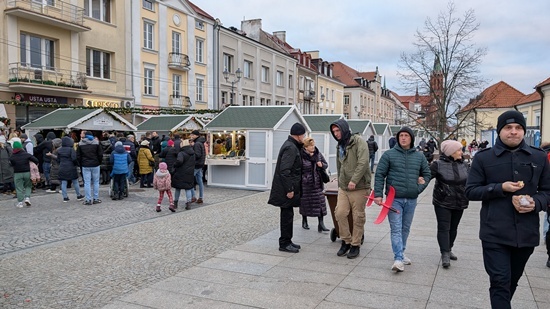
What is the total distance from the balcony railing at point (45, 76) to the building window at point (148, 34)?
5.88 meters

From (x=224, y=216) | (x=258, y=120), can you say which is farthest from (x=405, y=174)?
(x=258, y=120)

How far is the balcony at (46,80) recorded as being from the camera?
1942cm

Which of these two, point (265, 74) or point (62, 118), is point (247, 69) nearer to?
point (265, 74)

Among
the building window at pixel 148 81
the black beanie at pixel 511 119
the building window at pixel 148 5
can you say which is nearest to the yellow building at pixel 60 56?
the building window at pixel 148 5

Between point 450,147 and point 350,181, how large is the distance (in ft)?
4.54

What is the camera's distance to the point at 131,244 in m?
7.03

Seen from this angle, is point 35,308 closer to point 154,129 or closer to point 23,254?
point 23,254

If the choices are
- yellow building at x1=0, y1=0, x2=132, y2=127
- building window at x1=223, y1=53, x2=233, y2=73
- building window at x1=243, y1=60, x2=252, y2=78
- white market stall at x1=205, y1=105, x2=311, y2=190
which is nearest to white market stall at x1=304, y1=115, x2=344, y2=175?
white market stall at x1=205, y1=105, x2=311, y2=190

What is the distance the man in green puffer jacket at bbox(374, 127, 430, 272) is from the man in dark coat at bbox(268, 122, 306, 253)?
1390mm

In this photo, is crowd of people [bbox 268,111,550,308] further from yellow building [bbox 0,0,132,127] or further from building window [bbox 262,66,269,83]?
building window [bbox 262,66,269,83]

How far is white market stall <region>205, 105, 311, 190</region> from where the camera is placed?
1450cm

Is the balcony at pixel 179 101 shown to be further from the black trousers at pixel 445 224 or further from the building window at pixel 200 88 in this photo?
the black trousers at pixel 445 224

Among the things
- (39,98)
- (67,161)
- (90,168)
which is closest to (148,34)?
(39,98)

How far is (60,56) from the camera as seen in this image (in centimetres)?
2178
